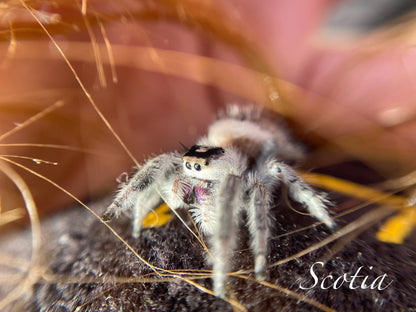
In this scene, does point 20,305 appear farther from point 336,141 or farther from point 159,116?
point 336,141

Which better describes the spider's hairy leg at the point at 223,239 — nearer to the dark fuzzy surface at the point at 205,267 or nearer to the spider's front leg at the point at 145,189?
the dark fuzzy surface at the point at 205,267

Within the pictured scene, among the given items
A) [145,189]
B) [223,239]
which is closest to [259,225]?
[223,239]

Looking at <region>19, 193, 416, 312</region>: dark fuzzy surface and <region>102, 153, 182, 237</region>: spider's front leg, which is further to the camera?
<region>102, 153, 182, 237</region>: spider's front leg

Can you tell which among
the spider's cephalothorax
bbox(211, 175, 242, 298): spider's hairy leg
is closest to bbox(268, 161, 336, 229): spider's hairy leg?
the spider's cephalothorax

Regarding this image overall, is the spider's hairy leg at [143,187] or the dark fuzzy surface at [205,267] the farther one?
the spider's hairy leg at [143,187]

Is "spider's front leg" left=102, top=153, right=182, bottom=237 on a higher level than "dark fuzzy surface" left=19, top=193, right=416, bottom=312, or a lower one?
higher

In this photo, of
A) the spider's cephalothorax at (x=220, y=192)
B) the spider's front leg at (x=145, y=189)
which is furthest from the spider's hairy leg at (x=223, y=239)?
the spider's front leg at (x=145, y=189)

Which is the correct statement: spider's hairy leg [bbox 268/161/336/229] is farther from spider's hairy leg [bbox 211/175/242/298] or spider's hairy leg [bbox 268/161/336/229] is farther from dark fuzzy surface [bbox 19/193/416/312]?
spider's hairy leg [bbox 211/175/242/298]
